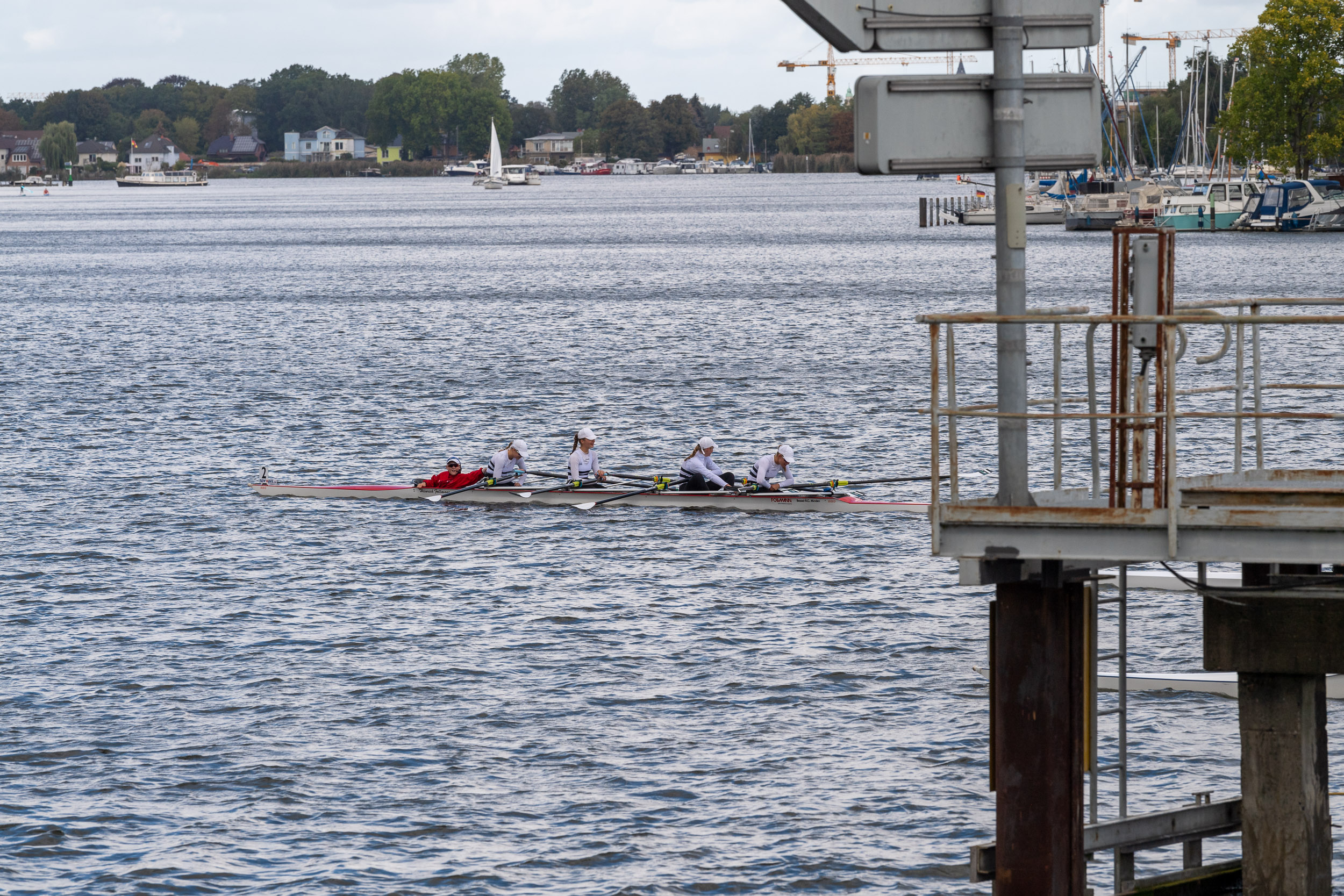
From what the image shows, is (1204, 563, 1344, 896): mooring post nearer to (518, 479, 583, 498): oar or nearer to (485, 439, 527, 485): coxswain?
(518, 479, 583, 498): oar

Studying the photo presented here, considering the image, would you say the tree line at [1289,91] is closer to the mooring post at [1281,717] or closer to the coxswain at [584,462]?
the coxswain at [584,462]

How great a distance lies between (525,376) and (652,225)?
395ft

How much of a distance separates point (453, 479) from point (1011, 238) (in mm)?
24929

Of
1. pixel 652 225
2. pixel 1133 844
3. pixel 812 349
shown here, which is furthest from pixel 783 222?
pixel 1133 844

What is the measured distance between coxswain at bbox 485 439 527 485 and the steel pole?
23736 millimetres

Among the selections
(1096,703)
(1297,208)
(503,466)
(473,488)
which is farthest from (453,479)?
(1297,208)

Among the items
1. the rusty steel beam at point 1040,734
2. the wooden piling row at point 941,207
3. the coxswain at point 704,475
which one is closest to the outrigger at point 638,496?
the coxswain at point 704,475

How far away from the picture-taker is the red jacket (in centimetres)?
3344

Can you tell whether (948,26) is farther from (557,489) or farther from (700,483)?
(557,489)

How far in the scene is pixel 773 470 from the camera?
32.3m

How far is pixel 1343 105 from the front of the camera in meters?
121

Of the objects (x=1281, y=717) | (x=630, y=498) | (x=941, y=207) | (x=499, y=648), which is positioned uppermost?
(x=941, y=207)

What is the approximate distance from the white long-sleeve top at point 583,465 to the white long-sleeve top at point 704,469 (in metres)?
1.86

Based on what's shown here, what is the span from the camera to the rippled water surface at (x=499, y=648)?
16594 millimetres
